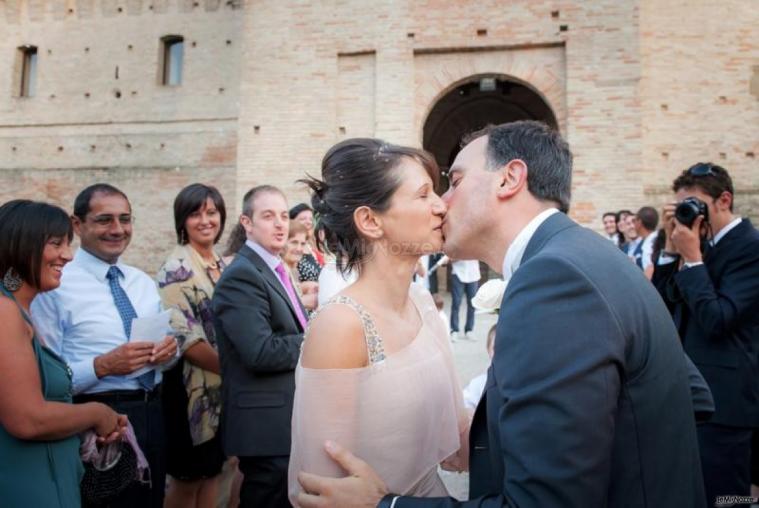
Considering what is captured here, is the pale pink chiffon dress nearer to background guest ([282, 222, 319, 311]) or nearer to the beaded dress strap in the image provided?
the beaded dress strap

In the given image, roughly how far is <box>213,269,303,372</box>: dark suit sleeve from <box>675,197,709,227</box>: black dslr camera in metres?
2.16

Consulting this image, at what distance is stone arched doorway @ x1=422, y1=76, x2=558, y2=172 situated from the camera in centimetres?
1725

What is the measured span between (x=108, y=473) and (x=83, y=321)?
803 millimetres

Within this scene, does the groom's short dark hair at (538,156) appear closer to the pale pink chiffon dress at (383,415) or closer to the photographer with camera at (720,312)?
the pale pink chiffon dress at (383,415)

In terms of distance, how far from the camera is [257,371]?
2.89 m

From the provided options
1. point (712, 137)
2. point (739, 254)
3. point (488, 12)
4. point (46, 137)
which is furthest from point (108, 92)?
point (739, 254)

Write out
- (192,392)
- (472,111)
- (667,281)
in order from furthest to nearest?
(472,111)
(192,392)
(667,281)

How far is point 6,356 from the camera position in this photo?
6.66 ft

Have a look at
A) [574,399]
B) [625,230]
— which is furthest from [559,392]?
[625,230]

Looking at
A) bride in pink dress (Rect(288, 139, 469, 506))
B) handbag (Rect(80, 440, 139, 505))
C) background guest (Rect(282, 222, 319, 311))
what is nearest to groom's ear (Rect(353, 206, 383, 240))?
bride in pink dress (Rect(288, 139, 469, 506))

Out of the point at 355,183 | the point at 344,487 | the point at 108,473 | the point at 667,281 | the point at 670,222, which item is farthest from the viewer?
the point at 667,281

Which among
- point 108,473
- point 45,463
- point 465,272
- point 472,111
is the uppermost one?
point 472,111

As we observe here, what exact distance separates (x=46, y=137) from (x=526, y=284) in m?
21.3

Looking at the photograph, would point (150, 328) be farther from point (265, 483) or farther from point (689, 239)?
point (689, 239)
